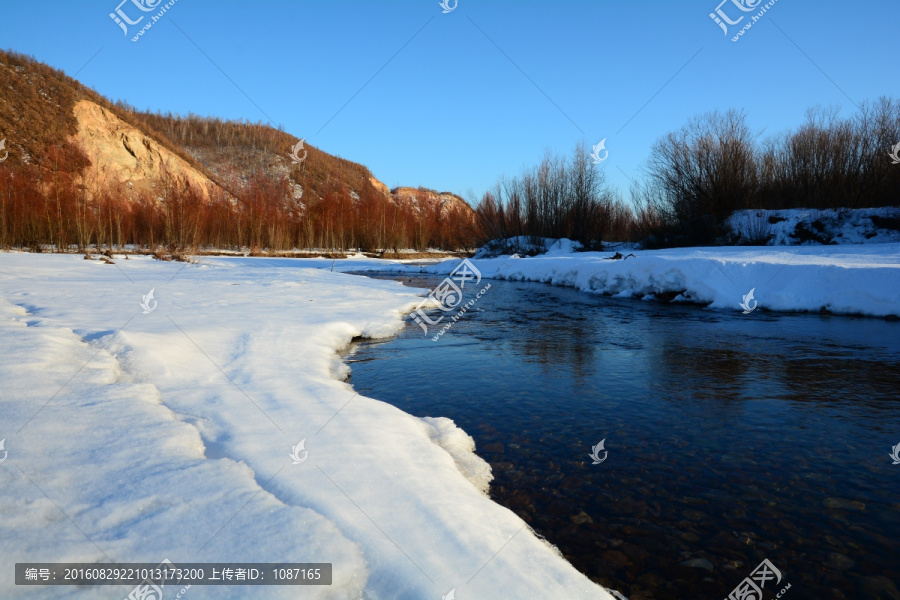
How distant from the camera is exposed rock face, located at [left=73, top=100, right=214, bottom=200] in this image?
40.0 metres

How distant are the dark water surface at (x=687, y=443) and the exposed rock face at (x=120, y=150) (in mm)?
42794

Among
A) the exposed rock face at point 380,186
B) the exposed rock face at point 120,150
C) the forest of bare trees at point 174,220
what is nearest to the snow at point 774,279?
the forest of bare trees at point 174,220

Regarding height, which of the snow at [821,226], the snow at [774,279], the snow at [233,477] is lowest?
the snow at [233,477]

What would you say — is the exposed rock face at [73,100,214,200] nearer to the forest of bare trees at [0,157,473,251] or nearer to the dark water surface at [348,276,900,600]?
the forest of bare trees at [0,157,473,251]

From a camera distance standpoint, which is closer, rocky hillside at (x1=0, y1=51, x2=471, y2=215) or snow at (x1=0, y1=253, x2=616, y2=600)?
snow at (x1=0, y1=253, x2=616, y2=600)

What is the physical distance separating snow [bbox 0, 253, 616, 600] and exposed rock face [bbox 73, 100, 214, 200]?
139 ft

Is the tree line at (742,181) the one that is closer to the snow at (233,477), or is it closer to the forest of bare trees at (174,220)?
the forest of bare trees at (174,220)

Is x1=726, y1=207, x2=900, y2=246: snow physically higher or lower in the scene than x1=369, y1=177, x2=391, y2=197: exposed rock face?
lower

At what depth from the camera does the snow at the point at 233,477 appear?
5.56 ft

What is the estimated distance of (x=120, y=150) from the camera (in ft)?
141

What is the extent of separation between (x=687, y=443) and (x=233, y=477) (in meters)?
2.96

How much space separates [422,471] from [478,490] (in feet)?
1.08

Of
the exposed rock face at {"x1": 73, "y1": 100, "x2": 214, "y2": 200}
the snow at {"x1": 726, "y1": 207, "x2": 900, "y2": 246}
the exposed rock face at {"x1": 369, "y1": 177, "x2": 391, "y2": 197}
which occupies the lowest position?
the snow at {"x1": 726, "y1": 207, "x2": 900, "y2": 246}

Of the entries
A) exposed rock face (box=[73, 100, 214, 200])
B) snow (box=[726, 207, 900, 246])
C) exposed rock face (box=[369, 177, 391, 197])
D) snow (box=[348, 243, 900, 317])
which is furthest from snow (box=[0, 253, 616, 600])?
exposed rock face (box=[369, 177, 391, 197])
